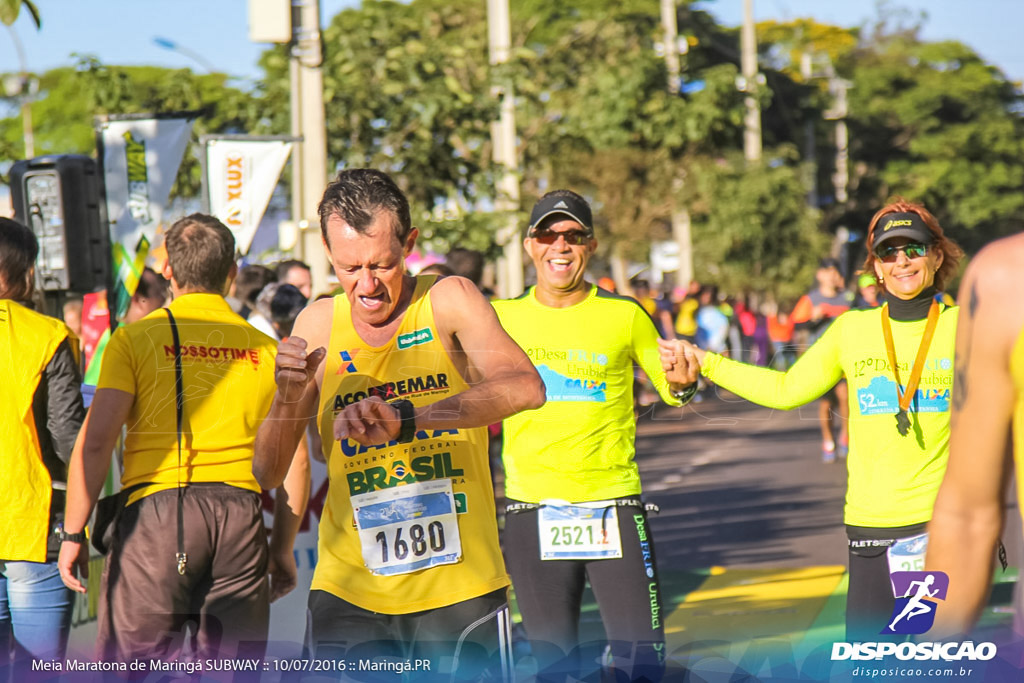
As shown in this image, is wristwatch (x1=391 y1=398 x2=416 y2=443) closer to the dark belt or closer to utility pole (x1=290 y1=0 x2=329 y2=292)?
the dark belt

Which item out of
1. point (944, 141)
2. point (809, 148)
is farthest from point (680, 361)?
point (944, 141)

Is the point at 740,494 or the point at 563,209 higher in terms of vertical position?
the point at 563,209

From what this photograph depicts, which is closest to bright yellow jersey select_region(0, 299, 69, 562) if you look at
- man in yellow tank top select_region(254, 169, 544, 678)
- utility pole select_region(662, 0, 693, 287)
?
man in yellow tank top select_region(254, 169, 544, 678)

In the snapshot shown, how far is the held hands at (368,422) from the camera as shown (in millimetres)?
3111

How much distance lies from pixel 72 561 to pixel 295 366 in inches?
66.5

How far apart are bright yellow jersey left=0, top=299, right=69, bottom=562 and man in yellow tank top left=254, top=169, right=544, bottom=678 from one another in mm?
1326

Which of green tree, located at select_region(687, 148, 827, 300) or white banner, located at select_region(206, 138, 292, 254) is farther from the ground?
white banner, located at select_region(206, 138, 292, 254)

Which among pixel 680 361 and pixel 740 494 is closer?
pixel 680 361

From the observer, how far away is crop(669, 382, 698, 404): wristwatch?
4957 mm

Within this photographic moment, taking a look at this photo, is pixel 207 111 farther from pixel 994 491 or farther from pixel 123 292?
pixel 994 491

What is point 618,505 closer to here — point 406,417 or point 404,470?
point 404,470

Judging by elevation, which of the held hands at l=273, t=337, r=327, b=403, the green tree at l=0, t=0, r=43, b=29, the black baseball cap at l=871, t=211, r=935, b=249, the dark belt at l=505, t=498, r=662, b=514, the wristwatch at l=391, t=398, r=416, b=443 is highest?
the green tree at l=0, t=0, r=43, b=29

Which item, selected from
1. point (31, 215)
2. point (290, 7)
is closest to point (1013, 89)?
point (290, 7)

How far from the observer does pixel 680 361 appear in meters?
4.89
